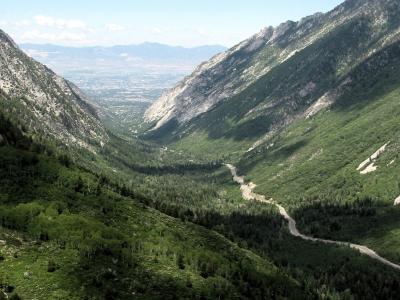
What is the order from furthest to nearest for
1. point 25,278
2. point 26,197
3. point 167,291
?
1. point 26,197
2. point 167,291
3. point 25,278

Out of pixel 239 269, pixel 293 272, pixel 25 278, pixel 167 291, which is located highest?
pixel 25 278

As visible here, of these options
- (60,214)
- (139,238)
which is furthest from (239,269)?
(60,214)

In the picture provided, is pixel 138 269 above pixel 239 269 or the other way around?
above

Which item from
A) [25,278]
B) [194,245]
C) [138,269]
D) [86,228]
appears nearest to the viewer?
[25,278]

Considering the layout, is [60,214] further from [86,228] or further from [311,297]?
[311,297]

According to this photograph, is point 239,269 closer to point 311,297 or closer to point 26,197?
point 311,297

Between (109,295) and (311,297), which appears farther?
(311,297)

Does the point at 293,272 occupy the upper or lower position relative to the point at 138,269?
lower

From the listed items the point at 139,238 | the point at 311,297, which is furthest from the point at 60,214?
the point at 311,297

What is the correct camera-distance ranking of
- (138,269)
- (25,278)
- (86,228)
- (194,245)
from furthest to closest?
(194,245)
(86,228)
(138,269)
(25,278)
